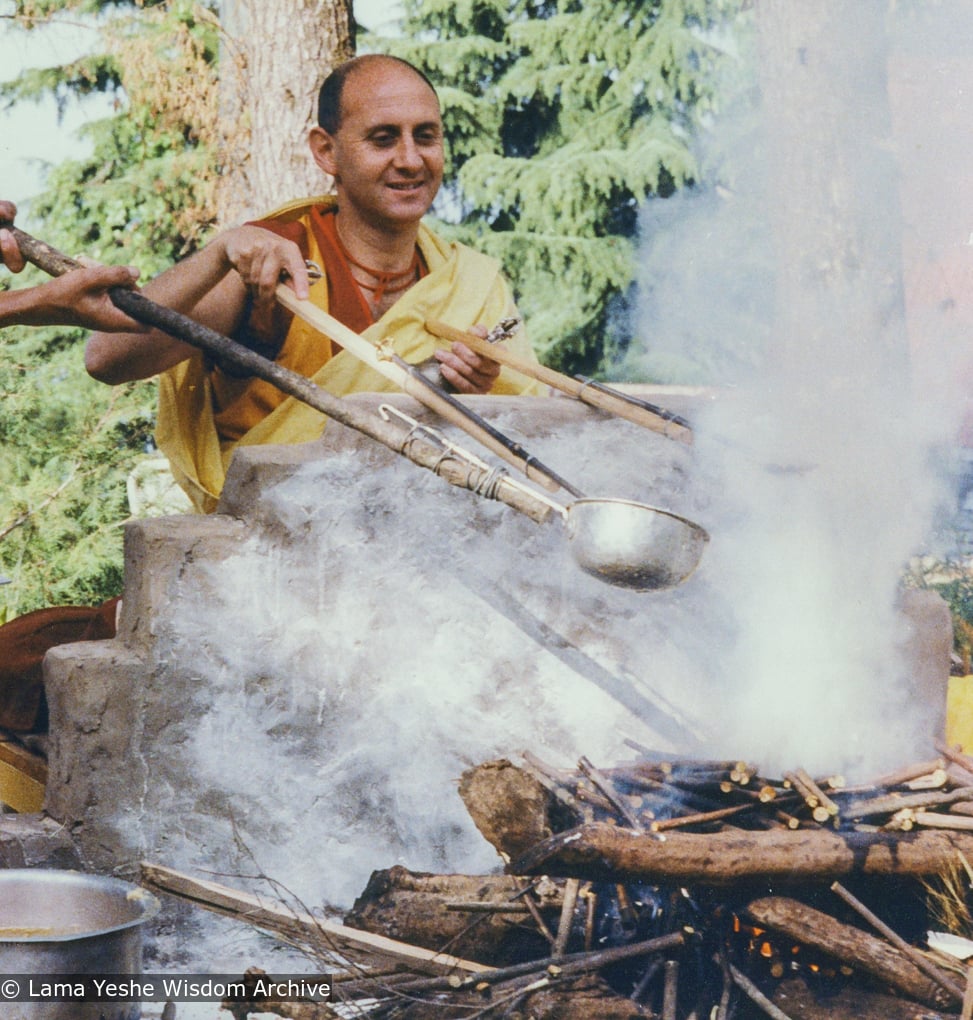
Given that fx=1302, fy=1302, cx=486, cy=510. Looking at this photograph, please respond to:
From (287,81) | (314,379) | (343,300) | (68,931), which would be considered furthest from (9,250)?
(287,81)

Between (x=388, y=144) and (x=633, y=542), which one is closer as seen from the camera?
(x=633, y=542)

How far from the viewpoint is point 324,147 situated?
441cm

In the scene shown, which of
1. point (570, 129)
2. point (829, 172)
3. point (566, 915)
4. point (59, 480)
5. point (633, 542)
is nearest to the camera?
point (633, 542)

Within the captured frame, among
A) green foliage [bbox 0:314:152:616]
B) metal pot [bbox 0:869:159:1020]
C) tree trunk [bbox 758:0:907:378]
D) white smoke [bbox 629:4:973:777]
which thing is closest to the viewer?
metal pot [bbox 0:869:159:1020]

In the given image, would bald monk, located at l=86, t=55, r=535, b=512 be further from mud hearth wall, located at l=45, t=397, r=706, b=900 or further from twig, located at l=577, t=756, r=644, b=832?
twig, located at l=577, t=756, r=644, b=832

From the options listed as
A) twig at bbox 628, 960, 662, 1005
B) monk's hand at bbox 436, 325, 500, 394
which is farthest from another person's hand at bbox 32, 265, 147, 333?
twig at bbox 628, 960, 662, 1005

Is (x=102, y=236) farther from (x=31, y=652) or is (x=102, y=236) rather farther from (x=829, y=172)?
(x=31, y=652)

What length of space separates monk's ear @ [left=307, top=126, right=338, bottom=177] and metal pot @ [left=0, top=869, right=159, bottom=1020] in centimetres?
241

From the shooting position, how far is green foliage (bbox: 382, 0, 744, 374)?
482 inches

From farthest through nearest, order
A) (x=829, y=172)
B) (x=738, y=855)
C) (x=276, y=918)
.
Answer: (x=829, y=172), (x=276, y=918), (x=738, y=855)

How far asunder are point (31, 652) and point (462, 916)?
5.64 ft

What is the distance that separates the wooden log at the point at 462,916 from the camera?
128 inches

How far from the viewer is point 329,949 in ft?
10.9

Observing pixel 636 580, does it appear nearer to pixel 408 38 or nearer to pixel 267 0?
pixel 267 0
